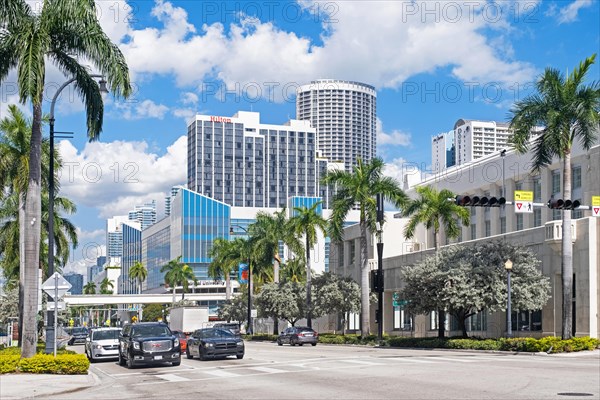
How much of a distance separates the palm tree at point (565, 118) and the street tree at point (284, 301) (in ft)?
128

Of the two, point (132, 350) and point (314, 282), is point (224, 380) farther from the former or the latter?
point (314, 282)

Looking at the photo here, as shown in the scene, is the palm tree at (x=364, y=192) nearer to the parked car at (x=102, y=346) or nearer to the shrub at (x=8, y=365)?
the parked car at (x=102, y=346)

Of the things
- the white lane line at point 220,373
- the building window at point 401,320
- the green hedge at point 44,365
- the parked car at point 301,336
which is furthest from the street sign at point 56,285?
the building window at point 401,320

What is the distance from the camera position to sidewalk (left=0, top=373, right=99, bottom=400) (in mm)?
20531

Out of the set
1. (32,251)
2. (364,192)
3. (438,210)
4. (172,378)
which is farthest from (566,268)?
(32,251)

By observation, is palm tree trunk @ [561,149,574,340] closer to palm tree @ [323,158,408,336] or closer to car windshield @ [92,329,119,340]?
palm tree @ [323,158,408,336]

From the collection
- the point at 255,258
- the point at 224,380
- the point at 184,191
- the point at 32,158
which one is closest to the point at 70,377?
the point at 224,380

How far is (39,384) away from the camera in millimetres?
23047

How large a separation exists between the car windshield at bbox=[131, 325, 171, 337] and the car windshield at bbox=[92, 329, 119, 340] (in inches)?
246

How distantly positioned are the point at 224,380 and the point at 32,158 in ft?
34.4

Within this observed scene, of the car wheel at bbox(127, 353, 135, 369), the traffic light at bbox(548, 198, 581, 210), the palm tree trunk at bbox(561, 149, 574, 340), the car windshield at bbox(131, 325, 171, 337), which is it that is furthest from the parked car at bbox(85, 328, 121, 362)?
the palm tree trunk at bbox(561, 149, 574, 340)

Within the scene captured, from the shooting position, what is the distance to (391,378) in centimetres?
2364

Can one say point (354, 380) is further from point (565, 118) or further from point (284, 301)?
point (284, 301)

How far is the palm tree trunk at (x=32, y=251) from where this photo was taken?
2770cm
